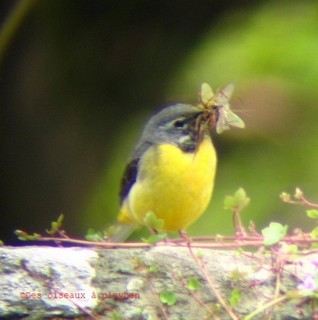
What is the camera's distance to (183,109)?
563 cm

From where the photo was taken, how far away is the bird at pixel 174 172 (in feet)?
17.6

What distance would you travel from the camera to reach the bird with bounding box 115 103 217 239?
538cm

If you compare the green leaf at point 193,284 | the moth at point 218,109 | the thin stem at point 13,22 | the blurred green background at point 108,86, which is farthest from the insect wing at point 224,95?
the thin stem at point 13,22

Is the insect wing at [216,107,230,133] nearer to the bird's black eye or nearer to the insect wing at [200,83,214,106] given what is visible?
the insect wing at [200,83,214,106]

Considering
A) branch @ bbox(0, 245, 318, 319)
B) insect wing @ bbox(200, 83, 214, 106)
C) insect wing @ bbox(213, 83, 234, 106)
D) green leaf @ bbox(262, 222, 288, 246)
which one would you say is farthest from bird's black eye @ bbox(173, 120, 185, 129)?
green leaf @ bbox(262, 222, 288, 246)

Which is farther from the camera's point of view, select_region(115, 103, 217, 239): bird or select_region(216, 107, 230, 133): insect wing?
select_region(115, 103, 217, 239): bird

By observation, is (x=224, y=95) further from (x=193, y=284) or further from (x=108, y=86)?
(x=108, y=86)

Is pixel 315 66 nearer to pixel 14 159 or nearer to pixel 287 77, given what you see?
pixel 287 77

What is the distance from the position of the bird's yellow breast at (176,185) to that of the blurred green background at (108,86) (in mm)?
1672

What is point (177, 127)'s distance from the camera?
18.6 ft

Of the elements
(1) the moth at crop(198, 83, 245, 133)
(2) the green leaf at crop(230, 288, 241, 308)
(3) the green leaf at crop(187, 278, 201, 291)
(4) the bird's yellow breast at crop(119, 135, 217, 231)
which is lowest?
(2) the green leaf at crop(230, 288, 241, 308)

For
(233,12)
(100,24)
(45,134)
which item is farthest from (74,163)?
(233,12)

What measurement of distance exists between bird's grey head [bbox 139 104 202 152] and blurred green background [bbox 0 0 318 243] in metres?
1.41

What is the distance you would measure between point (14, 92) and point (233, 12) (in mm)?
1748
